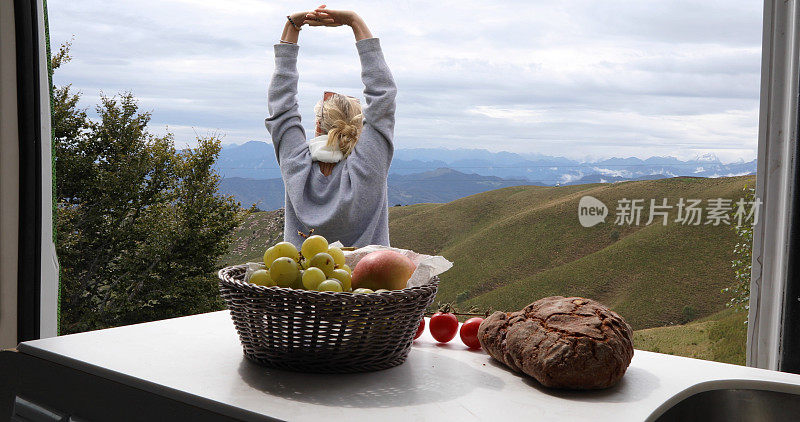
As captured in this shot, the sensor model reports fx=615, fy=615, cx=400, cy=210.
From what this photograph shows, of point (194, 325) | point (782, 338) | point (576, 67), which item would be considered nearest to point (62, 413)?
point (194, 325)

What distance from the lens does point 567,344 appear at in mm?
760

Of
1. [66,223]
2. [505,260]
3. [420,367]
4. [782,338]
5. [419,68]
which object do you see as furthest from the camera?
[419,68]

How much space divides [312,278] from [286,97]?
4.44 ft

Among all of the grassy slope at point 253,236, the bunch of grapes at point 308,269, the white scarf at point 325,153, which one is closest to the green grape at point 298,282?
the bunch of grapes at point 308,269

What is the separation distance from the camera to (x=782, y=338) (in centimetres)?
141

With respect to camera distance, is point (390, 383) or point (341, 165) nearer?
point (390, 383)

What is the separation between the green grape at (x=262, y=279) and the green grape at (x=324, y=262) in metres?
0.06

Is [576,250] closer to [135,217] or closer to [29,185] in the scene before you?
[135,217]

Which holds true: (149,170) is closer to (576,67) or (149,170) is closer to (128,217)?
(128,217)

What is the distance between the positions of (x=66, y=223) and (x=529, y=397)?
10671mm

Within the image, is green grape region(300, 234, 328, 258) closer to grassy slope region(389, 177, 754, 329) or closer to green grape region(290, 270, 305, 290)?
green grape region(290, 270, 305, 290)

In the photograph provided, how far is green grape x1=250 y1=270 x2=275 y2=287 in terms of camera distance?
2.64 ft

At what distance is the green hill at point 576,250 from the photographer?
12.7 m
